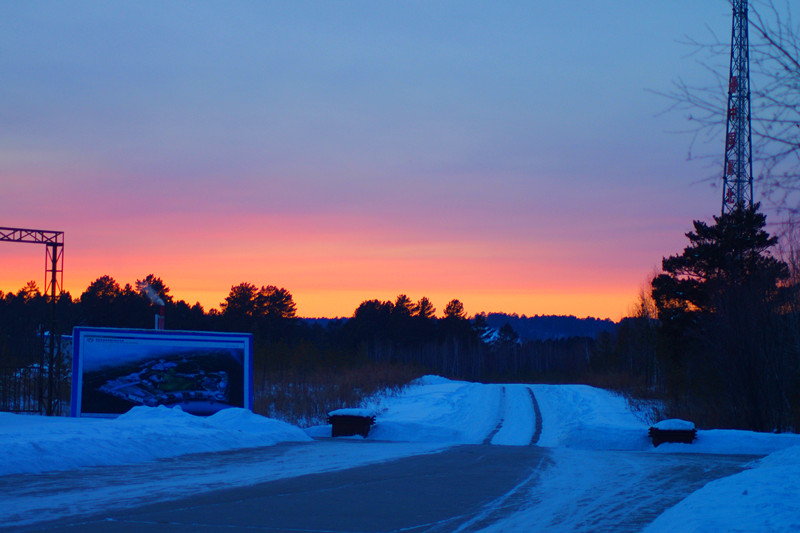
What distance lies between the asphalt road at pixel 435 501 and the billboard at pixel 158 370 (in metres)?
13.3

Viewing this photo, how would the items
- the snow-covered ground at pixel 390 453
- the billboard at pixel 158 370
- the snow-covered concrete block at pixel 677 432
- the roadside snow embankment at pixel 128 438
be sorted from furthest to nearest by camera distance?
1. the billboard at pixel 158 370
2. the snow-covered concrete block at pixel 677 432
3. the roadside snow embankment at pixel 128 438
4. the snow-covered ground at pixel 390 453

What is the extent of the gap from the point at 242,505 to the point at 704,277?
123ft

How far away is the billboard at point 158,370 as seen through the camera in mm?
25906

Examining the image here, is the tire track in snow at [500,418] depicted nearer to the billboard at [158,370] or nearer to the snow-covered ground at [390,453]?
the snow-covered ground at [390,453]

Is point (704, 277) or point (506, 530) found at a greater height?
point (704, 277)

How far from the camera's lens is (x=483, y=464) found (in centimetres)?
1598

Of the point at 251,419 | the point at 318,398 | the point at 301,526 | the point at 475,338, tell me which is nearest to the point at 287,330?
the point at 475,338

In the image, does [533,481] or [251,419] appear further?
[251,419]

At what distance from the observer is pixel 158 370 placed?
26922 mm

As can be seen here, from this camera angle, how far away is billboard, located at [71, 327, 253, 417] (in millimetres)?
25906

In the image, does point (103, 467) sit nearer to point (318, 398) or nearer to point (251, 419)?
point (251, 419)

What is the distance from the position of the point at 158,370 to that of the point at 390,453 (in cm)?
1188

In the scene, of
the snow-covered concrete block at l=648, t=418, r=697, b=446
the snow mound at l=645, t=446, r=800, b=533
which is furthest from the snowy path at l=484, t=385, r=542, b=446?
the snow mound at l=645, t=446, r=800, b=533

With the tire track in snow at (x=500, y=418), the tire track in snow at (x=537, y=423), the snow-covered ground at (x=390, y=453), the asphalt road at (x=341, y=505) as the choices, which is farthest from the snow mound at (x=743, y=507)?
the tire track in snow at (x=500, y=418)
